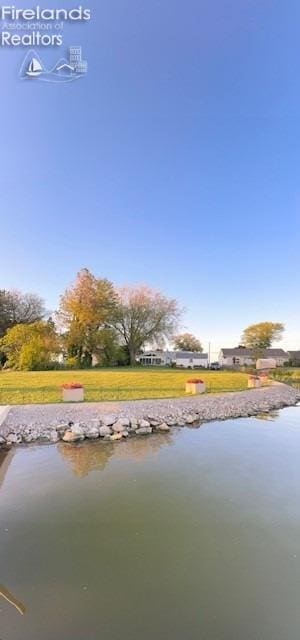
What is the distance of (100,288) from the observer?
87.1ft

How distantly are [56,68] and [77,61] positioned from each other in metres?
0.61

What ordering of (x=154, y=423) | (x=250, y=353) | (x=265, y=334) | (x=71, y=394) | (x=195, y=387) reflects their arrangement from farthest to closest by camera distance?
(x=250, y=353), (x=265, y=334), (x=195, y=387), (x=71, y=394), (x=154, y=423)

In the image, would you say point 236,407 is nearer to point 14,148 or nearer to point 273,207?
point 273,207

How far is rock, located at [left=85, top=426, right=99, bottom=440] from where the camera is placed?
730 centimetres

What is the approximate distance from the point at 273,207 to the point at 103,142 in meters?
8.23

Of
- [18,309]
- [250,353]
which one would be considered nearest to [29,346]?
[18,309]

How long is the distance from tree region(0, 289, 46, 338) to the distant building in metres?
24.0

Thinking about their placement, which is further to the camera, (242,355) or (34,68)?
(242,355)

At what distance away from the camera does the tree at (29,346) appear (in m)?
20.5

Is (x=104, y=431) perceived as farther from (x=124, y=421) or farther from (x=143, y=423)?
(x=143, y=423)

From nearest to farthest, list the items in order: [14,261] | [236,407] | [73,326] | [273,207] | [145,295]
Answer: [236,407]
[273,207]
[14,261]
[73,326]
[145,295]

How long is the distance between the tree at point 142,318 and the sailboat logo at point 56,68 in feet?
72.7

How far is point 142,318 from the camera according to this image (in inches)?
1219

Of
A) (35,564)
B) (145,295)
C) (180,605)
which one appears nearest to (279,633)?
(180,605)
